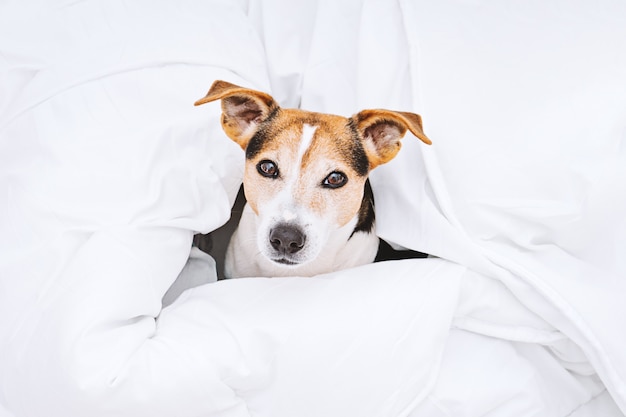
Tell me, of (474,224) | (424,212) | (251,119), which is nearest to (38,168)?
(251,119)

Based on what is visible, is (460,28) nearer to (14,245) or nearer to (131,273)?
(131,273)

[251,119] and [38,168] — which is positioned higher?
[251,119]

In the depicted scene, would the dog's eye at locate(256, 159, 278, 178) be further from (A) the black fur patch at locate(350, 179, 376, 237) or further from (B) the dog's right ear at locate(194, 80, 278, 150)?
(A) the black fur patch at locate(350, 179, 376, 237)

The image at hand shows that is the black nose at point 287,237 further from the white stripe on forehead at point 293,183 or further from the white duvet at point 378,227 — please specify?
the white duvet at point 378,227

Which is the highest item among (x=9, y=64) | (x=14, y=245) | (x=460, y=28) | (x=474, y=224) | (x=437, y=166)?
(x=460, y=28)

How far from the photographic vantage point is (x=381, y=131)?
1708mm

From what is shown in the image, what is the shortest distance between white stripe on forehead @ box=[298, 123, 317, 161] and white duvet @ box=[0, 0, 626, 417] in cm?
32

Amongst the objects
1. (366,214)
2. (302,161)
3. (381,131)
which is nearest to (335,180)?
(302,161)

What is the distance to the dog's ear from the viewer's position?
62.1 inches

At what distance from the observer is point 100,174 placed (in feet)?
5.46

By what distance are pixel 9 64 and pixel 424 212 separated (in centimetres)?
127

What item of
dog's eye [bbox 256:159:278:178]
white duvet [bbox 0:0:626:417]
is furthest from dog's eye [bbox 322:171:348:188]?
white duvet [bbox 0:0:626:417]

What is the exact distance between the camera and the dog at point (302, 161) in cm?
154

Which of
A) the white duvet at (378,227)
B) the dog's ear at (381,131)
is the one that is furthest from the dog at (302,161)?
the white duvet at (378,227)
